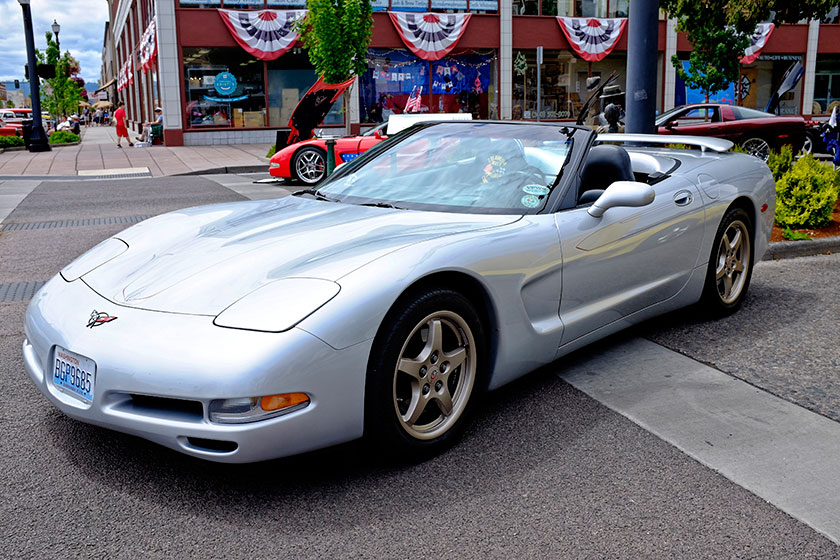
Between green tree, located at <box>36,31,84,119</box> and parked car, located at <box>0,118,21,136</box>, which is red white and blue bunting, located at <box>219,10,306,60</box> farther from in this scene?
green tree, located at <box>36,31,84,119</box>

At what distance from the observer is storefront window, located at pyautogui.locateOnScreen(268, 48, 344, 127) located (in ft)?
90.2

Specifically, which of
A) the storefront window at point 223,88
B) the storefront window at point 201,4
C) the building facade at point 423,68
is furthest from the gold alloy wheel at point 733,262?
the storefront window at point 201,4

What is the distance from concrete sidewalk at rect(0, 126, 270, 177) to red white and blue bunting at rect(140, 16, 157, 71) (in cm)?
433

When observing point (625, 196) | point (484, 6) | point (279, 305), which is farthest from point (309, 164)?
Result: point (484, 6)

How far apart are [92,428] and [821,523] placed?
283 cm

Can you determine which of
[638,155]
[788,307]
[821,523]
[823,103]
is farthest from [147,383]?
[823,103]

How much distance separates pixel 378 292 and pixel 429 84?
27.4m

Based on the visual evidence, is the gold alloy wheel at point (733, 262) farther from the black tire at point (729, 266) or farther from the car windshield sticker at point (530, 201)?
the car windshield sticker at point (530, 201)

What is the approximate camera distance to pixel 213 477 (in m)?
2.93

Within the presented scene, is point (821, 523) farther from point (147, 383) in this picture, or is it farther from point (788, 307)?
point (788, 307)

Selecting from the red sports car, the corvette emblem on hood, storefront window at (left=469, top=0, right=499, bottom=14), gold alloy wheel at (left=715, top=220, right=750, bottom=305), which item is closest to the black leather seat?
gold alloy wheel at (left=715, top=220, right=750, bottom=305)

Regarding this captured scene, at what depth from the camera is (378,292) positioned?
279 centimetres

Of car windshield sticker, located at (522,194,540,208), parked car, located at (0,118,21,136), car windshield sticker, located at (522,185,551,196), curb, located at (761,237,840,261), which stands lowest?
curb, located at (761,237,840,261)

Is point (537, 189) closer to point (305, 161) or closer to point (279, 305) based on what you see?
point (279, 305)
